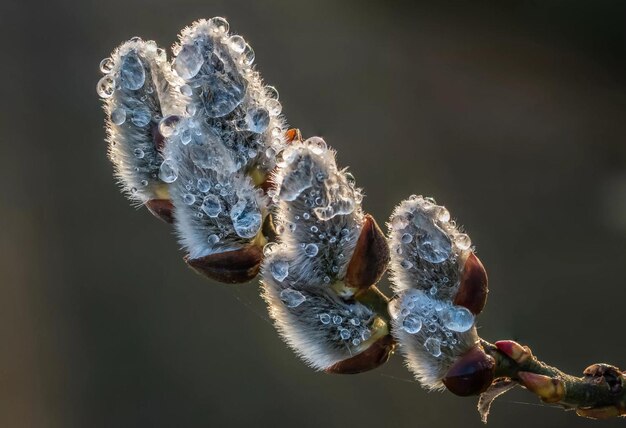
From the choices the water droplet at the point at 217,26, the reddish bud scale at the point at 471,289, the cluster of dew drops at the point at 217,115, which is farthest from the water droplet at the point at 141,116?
the reddish bud scale at the point at 471,289

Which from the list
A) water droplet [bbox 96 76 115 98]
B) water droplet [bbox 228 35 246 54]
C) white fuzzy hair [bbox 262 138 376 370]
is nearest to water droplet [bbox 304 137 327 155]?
white fuzzy hair [bbox 262 138 376 370]

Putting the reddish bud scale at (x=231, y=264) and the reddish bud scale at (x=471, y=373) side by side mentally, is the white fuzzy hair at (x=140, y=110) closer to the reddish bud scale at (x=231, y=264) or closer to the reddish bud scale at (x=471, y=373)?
the reddish bud scale at (x=231, y=264)

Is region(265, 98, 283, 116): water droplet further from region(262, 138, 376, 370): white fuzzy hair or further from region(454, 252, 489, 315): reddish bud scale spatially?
region(454, 252, 489, 315): reddish bud scale

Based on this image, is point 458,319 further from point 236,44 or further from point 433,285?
point 236,44

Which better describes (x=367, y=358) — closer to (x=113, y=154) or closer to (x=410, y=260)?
(x=410, y=260)

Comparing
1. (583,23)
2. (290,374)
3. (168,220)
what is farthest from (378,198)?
(168,220)

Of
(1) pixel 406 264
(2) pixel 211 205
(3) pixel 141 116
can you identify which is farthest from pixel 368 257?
(3) pixel 141 116
